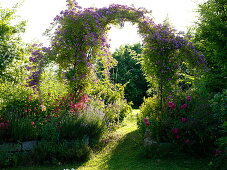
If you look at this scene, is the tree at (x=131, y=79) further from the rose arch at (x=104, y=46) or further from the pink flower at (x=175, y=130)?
the pink flower at (x=175, y=130)

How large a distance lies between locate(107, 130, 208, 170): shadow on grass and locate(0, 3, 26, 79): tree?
3.47 meters

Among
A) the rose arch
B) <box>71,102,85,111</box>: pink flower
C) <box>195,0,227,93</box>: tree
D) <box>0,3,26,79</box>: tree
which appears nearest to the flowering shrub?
the rose arch

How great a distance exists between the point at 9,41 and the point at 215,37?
604cm

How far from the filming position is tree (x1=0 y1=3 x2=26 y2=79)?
5.86 meters

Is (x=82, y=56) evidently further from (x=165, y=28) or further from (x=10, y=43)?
(x=165, y=28)

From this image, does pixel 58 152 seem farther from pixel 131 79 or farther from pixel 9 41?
pixel 131 79

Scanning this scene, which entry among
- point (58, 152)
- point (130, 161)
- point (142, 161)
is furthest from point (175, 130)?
point (58, 152)

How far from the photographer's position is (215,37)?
7172mm

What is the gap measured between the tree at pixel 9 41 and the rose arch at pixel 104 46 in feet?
2.35

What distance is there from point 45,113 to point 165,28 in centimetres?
403

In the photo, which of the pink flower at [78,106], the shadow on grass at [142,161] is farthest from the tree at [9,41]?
the shadow on grass at [142,161]

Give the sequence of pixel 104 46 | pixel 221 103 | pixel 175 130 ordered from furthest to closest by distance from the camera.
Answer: pixel 104 46 → pixel 175 130 → pixel 221 103

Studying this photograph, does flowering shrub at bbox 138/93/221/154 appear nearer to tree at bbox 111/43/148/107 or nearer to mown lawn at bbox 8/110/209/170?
mown lawn at bbox 8/110/209/170

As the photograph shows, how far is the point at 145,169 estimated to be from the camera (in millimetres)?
4629
